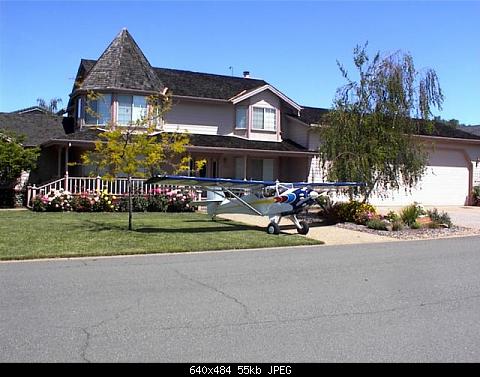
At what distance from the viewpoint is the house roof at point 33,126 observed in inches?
1067

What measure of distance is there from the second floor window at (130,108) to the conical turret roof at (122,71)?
53 cm

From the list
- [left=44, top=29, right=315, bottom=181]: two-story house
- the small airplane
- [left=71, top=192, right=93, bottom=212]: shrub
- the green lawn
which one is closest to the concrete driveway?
the small airplane

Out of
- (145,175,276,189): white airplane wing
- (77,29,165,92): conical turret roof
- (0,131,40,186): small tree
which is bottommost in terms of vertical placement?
(145,175,276,189): white airplane wing

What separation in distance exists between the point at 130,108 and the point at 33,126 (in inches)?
239

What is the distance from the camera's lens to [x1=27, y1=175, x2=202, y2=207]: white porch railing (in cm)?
2322

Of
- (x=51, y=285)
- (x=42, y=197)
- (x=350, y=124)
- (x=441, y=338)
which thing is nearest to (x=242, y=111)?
(x=350, y=124)

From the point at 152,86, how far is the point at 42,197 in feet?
28.0

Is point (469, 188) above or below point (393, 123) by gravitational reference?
below

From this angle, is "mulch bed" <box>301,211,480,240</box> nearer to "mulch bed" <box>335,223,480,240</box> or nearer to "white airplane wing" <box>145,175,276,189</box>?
"mulch bed" <box>335,223,480,240</box>

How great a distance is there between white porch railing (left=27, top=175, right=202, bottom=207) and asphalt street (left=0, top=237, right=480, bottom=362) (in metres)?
12.8

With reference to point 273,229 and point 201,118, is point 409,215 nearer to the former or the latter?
point 273,229

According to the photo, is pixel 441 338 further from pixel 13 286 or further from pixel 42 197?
pixel 42 197

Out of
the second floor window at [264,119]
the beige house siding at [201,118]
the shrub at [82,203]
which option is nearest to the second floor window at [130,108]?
the beige house siding at [201,118]

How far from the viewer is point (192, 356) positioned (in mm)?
5055
